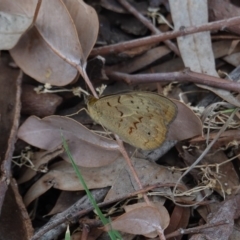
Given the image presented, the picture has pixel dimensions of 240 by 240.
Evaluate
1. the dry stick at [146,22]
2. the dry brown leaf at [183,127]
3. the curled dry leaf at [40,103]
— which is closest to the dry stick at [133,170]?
the dry brown leaf at [183,127]

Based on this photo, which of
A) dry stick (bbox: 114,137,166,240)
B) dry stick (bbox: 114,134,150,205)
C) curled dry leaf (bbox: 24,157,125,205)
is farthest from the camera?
curled dry leaf (bbox: 24,157,125,205)

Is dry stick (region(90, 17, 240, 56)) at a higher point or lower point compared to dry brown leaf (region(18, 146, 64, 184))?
higher

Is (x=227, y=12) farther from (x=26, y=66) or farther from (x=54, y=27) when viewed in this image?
(x=26, y=66)

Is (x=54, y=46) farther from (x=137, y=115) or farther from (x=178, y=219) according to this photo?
(x=178, y=219)

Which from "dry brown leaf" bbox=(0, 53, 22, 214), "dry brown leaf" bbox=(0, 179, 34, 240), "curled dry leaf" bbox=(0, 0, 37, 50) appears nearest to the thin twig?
"dry brown leaf" bbox=(0, 179, 34, 240)

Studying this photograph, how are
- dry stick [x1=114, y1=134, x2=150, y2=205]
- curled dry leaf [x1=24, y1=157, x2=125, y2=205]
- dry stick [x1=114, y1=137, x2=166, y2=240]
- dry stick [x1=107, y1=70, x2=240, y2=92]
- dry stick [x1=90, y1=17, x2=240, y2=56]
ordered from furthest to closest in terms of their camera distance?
dry stick [x1=90, y1=17, x2=240, y2=56], dry stick [x1=107, y1=70, x2=240, y2=92], curled dry leaf [x1=24, y1=157, x2=125, y2=205], dry stick [x1=114, y1=134, x2=150, y2=205], dry stick [x1=114, y1=137, x2=166, y2=240]

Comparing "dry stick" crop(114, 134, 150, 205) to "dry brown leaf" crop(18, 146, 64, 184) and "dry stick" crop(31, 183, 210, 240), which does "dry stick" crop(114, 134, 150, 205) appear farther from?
"dry brown leaf" crop(18, 146, 64, 184)
